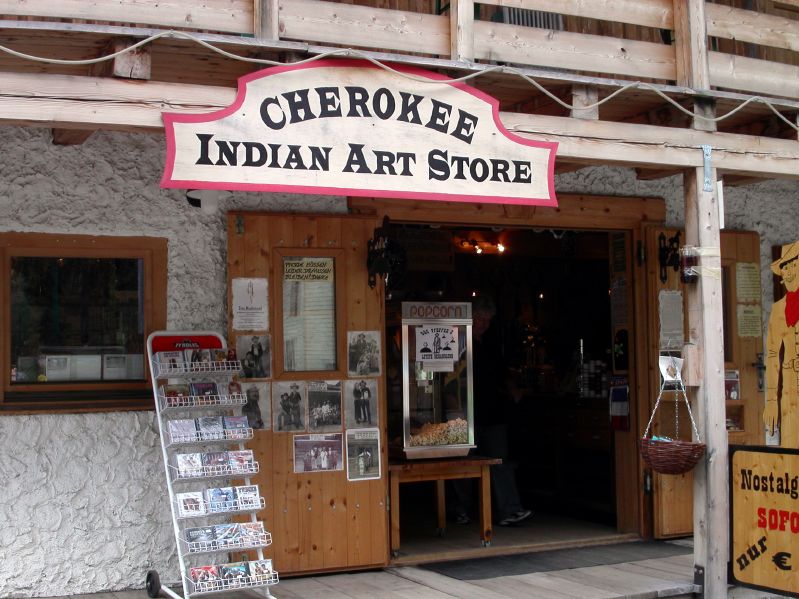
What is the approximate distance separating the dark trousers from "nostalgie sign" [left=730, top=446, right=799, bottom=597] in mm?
3070

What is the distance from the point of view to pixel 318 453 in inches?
301

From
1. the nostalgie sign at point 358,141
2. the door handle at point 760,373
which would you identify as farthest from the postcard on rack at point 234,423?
the door handle at point 760,373

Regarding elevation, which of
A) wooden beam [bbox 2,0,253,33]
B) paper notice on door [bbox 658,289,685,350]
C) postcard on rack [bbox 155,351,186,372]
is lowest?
postcard on rack [bbox 155,351,186,372]

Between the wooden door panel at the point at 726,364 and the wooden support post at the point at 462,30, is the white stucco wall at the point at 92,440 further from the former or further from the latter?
the wooden door panel at the point at 726,364

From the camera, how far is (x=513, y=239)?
1208 centimetres

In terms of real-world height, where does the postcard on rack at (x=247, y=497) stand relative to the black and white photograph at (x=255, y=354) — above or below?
below

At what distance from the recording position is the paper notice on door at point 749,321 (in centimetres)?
953

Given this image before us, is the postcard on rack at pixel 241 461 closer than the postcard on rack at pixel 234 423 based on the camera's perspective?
Yes

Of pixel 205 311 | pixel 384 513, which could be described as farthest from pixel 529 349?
pixel 205 311

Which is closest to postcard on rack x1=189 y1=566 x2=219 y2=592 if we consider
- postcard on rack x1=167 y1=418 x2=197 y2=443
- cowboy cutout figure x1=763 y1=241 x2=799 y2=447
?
postcard on rack x1=167 y1=418 x2=197 y2=443

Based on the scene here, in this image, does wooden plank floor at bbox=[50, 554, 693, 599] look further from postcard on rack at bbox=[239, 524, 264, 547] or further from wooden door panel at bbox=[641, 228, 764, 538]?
wooden door panel at bbox=[641, 228, 764, 538]

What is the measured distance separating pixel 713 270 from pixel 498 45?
2.16 m

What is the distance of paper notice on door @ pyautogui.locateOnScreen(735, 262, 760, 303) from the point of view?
9531 mm

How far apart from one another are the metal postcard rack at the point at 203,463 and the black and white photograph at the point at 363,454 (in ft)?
3.10
